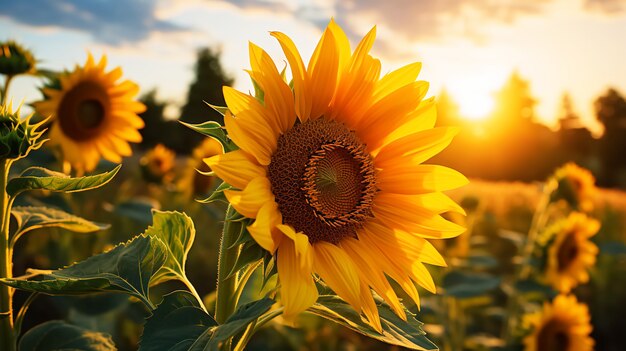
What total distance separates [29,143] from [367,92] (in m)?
0.62

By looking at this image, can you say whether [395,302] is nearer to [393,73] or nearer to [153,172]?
[393,73]

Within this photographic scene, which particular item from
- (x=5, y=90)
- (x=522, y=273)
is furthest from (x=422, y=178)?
(x=522, y=273)

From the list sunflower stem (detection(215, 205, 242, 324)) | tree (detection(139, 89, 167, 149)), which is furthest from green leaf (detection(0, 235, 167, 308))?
tree (detection(139, 89, 167, 149))

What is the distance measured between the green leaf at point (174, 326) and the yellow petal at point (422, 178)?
462 millimetres

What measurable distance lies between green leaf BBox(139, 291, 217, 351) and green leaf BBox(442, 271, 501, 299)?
2103 mm

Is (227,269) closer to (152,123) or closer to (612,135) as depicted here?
(152,123)

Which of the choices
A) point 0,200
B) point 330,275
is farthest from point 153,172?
point 330,275

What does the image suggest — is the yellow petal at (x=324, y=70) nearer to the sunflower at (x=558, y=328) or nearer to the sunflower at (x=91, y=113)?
the sunflower at (x=91, y=113)

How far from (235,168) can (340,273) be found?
0.26 meters

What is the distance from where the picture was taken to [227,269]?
1.02m

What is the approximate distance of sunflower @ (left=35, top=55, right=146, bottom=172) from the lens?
264 centimetres

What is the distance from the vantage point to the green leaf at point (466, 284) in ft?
9.53

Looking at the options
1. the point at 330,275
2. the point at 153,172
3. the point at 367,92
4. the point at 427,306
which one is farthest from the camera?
the point at 153,172

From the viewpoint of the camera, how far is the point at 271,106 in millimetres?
1062
